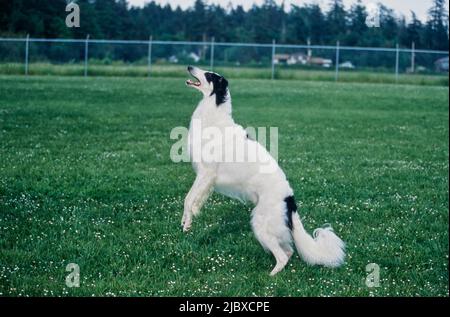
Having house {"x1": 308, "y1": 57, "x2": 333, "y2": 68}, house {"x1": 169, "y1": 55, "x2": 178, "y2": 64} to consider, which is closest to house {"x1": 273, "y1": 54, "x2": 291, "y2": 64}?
house {"x1": 308, "y1": 57, "x2": 333, "y2": 68}

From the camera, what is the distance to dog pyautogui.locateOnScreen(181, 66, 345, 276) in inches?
201

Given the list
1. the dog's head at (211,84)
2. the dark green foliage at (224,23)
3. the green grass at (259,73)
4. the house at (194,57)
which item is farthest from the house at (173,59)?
the dog's head at (211,84)

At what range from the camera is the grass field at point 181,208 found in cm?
467

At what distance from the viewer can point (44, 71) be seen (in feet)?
95.6

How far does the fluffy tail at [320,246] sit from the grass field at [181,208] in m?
0.10

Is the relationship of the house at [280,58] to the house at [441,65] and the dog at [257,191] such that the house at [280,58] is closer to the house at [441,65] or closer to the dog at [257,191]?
the house at [441,65]

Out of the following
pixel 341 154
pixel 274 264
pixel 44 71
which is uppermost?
pixel 44 71

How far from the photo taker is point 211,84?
20.3 ft

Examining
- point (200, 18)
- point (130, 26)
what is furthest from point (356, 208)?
point (200, 18)

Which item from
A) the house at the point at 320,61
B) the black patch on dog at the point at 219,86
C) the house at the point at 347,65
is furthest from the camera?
the house at the point at 320,61

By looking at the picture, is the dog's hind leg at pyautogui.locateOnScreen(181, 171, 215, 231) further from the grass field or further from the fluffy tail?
the fluffy tail

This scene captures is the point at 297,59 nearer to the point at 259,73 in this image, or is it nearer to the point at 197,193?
the point at 259,73

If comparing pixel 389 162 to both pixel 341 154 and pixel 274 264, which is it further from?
pixel 274 264
